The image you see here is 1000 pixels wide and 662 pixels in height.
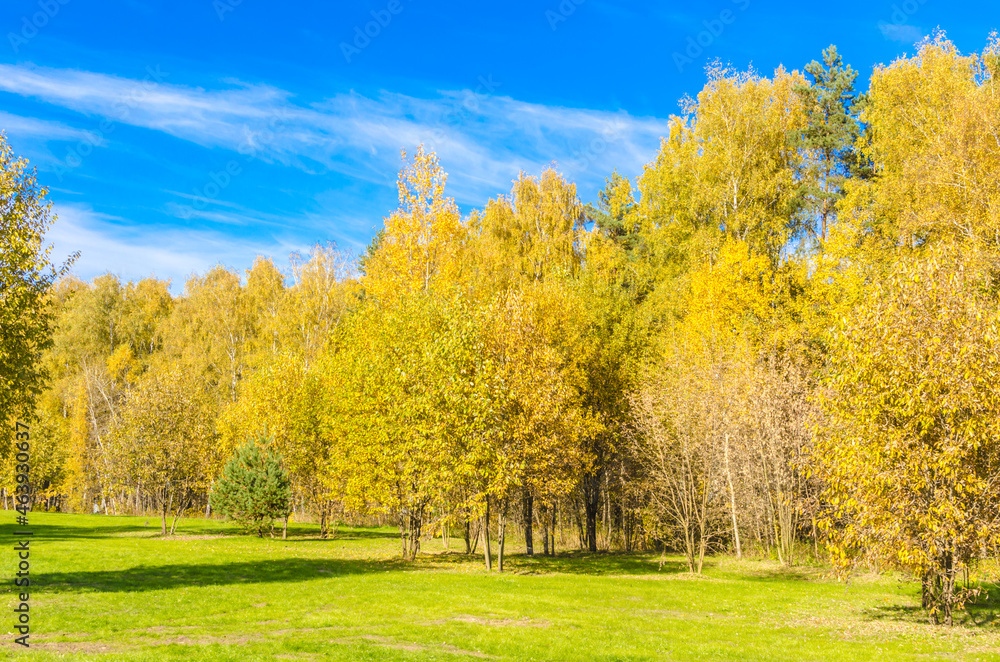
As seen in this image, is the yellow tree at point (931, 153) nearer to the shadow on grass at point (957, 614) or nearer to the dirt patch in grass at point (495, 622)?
the shadow on grass at point (957, 614)

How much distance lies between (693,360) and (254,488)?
25.8 metres

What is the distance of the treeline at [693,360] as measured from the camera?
17.1m

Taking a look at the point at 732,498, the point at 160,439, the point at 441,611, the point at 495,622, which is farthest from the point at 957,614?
the point at 160,439

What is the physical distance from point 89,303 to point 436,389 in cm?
6417

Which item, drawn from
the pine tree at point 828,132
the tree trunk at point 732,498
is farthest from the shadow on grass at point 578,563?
the pine tree at point 828,132

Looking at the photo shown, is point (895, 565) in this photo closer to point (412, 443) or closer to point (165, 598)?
point (412, 443)

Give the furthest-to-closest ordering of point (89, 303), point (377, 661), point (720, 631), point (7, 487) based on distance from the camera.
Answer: point (89, 303), point (7, 487), point (720, 631), point (377, 661)

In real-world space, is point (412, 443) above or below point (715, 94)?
below

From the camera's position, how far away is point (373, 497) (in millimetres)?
31906

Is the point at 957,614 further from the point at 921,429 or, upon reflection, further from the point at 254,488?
the point at 254,488

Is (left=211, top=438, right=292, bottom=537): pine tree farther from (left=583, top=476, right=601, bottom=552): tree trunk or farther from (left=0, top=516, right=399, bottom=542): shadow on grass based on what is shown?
(left=583, top=476, right=601, bottom=552): tree trunk

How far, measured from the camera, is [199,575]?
80.2ft

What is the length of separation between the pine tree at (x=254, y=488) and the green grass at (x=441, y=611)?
6.52 metres

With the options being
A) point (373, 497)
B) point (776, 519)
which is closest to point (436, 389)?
point (373, 497)
